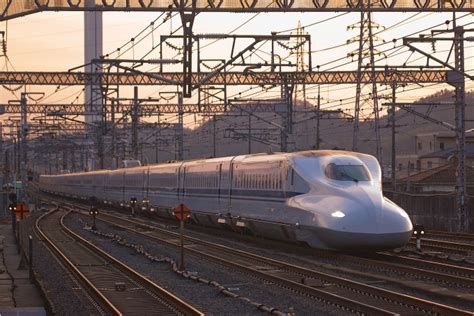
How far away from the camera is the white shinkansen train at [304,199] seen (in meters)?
24.2

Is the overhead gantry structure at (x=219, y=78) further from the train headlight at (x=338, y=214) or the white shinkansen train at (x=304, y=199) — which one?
the train headlight at (x=338, y=214)

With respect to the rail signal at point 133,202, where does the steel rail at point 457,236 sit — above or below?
below

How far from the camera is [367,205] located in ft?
79.3

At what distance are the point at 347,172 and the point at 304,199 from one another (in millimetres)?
1384

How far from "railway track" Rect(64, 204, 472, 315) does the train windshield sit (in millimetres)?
2809

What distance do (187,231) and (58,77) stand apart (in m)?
20.0

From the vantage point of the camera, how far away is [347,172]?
26.0m

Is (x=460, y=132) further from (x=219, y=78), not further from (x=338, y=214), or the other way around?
(x=219, y=78)

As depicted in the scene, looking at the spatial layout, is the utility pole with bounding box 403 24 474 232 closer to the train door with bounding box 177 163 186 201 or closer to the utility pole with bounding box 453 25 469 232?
the utility pole with bounding box 453 25 469 232

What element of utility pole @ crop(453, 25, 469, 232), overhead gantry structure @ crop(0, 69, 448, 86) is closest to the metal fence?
utility pole @ crop(453, 25, 469, 232)

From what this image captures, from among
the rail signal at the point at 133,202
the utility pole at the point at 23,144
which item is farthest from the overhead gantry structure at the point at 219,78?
the utility pole at the point at 23,144

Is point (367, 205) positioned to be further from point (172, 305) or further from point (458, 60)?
point (458, 60)

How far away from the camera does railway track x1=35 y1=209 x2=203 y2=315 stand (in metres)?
17.5

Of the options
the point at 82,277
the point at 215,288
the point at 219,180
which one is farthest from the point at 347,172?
the point at 219,180
